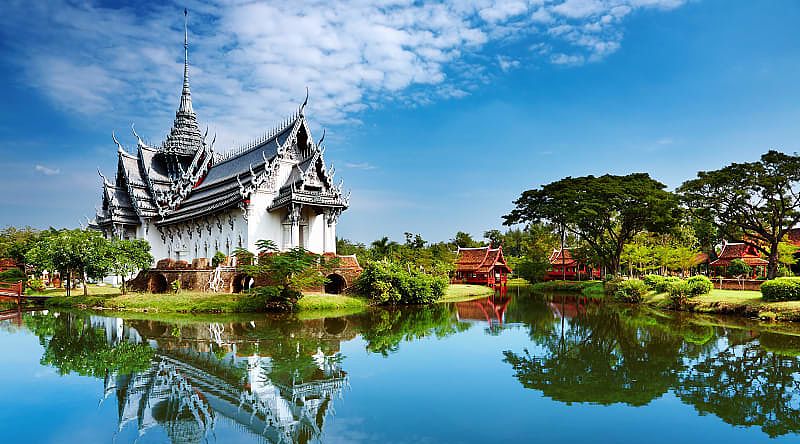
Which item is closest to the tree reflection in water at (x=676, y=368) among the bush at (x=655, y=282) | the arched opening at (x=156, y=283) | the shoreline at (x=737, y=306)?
the shoreline at (x=737, y=306)

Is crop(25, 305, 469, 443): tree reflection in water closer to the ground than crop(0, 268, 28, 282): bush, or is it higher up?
closer to the ground

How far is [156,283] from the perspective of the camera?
2470cm

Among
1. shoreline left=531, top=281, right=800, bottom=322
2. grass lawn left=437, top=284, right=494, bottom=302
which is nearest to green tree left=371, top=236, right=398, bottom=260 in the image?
grass lawn left=437, top=284, right=494, bottom=302

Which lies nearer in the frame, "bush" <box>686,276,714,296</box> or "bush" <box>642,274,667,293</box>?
"bush" <box>686,276,714,296</box>

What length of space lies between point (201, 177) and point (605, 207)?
965 inches

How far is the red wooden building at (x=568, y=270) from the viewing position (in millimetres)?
43094

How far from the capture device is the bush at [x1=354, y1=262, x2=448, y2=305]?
2189 cm

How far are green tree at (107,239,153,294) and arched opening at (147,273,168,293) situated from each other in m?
1.22

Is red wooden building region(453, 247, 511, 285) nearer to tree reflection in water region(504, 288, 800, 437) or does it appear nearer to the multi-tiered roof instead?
the multi-tiered roof

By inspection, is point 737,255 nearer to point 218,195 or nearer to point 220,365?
point 218,195

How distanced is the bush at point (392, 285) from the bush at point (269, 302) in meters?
3.39

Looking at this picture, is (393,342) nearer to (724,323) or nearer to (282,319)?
(282,319)

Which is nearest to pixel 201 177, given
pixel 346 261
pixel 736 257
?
pixel 346 261

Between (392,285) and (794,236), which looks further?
(794,236)
